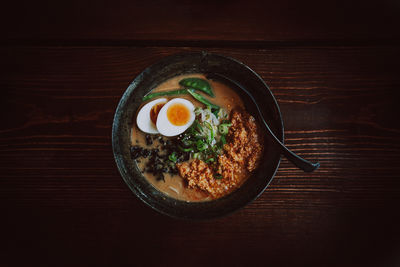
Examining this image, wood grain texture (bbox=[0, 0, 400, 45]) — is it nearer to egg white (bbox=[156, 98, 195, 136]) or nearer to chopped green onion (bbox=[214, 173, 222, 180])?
egg white (bbox=[156, 98, 195, 136])

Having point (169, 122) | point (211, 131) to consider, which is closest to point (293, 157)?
point (211, 131)

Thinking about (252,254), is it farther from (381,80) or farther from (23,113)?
(23,113)

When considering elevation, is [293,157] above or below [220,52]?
below

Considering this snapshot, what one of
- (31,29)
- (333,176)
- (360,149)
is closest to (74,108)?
(31,29)

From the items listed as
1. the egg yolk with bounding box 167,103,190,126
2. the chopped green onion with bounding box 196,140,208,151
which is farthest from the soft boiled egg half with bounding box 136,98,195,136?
the chopped green onion with bounding box 196,140,208,151

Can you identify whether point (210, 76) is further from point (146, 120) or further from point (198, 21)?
point (146, 120)

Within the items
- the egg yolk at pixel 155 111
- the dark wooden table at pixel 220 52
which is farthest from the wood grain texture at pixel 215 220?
the egg yolk at pixel 155 111
